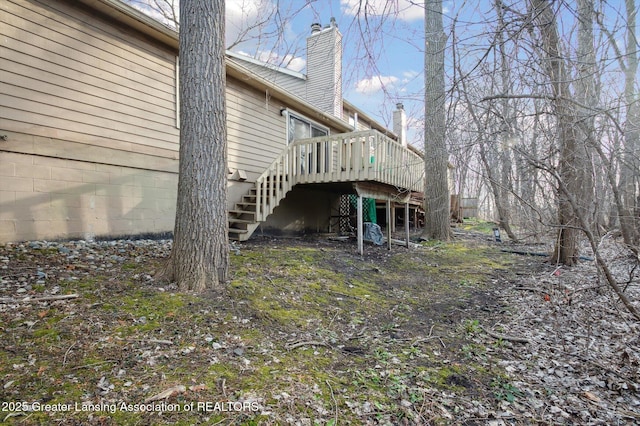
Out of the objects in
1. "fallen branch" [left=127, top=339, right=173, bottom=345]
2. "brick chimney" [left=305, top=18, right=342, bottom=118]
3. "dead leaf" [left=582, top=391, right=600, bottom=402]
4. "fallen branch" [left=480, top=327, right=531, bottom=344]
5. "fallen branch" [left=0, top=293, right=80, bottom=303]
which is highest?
"brick chimney" [left=305, top=18, right=342, bottom=118]

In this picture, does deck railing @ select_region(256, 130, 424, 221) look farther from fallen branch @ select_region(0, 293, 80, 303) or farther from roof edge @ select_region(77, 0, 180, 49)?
fallen branch @ select_region(0, 293, 80, 303)

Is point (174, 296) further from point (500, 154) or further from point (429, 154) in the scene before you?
point (429, 154)

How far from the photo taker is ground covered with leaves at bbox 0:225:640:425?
76.6 inches

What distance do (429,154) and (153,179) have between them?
5269 millimetres

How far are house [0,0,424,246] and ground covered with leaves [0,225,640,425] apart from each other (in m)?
0.71

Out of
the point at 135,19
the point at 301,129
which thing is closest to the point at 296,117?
the point at 301,129

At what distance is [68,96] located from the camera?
4906mm

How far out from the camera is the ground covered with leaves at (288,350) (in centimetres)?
195

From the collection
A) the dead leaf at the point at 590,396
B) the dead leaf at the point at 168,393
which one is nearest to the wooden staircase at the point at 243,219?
the dead leaf at the point at 168,393

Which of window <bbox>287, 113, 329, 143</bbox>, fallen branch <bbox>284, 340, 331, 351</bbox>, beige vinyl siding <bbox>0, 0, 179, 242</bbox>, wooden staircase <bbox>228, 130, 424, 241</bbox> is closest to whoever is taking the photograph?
fallen branch <bbox>284, 340, 331, 351</bbox>

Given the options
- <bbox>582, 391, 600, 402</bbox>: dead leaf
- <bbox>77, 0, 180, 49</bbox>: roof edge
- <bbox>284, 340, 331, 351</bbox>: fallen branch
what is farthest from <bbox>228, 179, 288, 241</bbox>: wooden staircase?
<bbox>582, 391, 600, 402</bbox>: dead leaf

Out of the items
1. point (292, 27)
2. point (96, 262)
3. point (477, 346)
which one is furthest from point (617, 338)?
point (96, 262)

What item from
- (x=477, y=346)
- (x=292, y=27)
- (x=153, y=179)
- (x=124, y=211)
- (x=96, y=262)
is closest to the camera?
(x=477, y=346)

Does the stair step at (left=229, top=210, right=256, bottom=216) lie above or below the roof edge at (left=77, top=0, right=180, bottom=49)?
below
